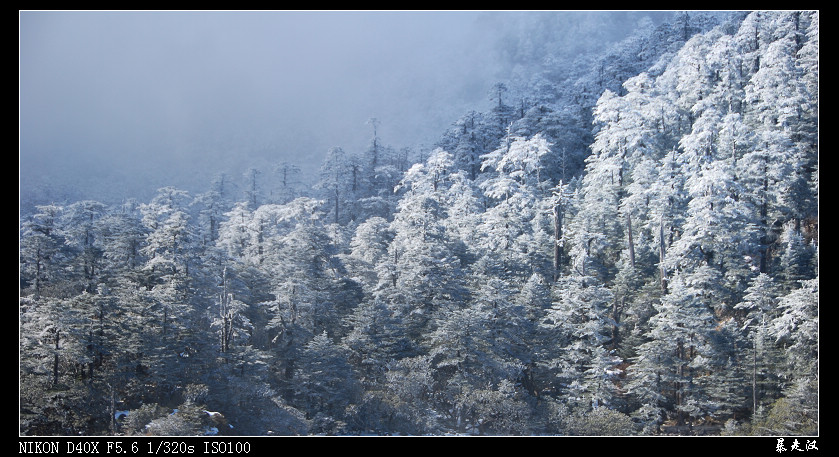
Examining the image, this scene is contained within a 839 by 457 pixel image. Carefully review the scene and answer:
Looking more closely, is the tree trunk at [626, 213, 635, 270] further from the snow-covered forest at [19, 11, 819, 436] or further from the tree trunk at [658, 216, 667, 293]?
the tree trunk at [658, 216, 667, 293]

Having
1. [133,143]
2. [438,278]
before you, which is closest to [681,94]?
[438,278]

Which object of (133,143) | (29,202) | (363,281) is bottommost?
(363,281)

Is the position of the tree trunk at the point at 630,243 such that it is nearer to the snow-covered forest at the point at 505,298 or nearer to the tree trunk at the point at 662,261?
the snow-covered forest at the point at 505,298

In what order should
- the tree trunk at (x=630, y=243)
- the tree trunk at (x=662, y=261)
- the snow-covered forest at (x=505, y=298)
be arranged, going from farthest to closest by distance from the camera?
the tree trunk at (x=630, y=243) < the tree trunk at (x=662, y=261) < the snow-covered forest at (x=505, y=298)

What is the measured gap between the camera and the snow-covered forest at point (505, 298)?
25.8 metres

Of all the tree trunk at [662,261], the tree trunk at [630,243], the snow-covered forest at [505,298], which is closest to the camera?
the snow-covered forest at [505,298]

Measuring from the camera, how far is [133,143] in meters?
58.8

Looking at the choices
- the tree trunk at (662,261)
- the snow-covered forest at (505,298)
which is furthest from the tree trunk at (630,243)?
the tree trunk at (662,261)

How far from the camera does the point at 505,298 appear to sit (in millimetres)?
30359

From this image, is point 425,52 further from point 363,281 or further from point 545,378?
point 545,378

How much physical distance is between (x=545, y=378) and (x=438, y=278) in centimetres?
758

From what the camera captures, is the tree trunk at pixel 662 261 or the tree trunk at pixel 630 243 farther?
the tree trunk at pixel 630 243

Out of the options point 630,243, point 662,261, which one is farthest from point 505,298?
point 662,261

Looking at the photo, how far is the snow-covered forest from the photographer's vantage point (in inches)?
1017
